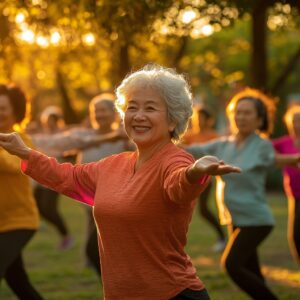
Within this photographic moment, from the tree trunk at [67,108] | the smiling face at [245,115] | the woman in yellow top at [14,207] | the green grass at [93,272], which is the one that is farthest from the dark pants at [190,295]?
the tree trunk at [67,108]

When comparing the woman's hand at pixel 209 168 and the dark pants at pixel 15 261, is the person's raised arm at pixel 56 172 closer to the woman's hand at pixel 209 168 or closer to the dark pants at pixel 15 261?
the woman's hand at pixel 209 168

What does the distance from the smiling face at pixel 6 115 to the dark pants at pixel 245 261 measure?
2090mm

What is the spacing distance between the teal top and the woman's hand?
394cm

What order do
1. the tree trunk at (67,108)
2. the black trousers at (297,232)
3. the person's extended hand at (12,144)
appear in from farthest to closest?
the tree trunk at (67,108) → the black trousers at (297,232) → the person's extended hand at (12,144)

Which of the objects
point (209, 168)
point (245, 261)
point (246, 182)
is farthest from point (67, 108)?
point (209, 168)

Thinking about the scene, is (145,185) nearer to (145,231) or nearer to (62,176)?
(145,231)

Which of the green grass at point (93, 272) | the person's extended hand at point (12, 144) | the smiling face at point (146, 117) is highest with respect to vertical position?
the smiling face at point (146, 117)

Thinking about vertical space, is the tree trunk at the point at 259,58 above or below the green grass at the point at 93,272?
above

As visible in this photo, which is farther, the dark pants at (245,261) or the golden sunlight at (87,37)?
the golden sunlight at (87,37)

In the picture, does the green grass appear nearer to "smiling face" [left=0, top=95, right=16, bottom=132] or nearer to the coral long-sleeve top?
"smiling face" [left=0, top=95, right=16, bottom=132]

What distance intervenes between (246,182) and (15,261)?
2193mm

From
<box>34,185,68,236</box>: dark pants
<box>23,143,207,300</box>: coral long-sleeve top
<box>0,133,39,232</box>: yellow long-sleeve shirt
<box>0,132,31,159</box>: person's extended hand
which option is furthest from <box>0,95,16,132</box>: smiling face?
<box>34,185,68,236</box>: dark pants

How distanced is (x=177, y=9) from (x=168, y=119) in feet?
10.4

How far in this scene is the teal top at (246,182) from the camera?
815cm
